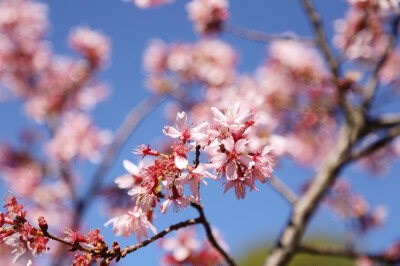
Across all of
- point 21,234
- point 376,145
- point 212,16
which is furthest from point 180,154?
point 212,16

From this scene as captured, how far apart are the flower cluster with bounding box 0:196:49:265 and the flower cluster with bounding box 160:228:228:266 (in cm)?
142

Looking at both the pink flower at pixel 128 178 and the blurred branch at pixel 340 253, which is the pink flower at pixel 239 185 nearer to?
the pink flower at pixel 128 178

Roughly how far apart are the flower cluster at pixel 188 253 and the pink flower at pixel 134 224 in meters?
1.16

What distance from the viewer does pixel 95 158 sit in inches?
245

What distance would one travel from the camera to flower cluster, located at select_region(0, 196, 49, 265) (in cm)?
125

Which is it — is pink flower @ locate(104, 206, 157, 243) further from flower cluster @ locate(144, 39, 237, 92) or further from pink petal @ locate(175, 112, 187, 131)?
flower cluster @ locate(144, 39, 237, 92)

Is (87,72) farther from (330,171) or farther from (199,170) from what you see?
(199,170)

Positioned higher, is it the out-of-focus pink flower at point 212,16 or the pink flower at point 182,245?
the out-of-focus pink flower at point 212,16

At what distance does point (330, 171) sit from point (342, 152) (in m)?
0.23

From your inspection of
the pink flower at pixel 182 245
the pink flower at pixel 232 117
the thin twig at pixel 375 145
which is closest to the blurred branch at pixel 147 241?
the pink flower at pixel 232 117

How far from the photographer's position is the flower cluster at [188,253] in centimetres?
257

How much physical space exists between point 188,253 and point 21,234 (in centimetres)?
150

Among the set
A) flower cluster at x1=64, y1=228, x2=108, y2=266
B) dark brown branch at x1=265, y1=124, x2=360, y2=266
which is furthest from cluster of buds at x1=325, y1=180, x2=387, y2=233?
flower cluster at x1=64, y1=228, x2=108, y2=266

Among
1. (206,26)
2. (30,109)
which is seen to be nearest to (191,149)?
(206,26)
